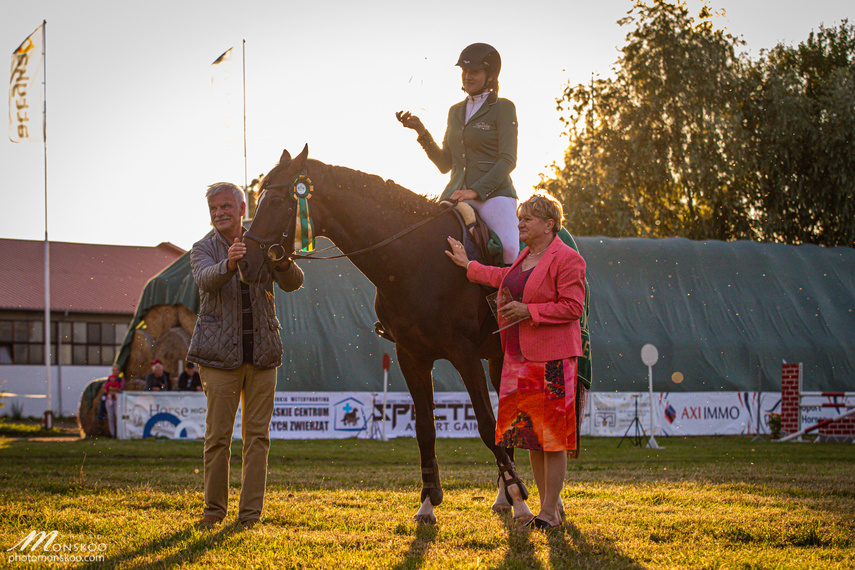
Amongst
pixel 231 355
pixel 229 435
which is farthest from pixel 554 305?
pixel 229 435

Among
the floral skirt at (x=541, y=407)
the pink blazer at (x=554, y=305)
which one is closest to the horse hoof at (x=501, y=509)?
the floral skirt at (x=541, y=407)

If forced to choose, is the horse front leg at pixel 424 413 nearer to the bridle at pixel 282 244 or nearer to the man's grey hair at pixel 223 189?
the bridle at pixel 282 244

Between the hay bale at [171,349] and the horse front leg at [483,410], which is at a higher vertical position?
the hay bale at [171,349]

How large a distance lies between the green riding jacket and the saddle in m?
0.18

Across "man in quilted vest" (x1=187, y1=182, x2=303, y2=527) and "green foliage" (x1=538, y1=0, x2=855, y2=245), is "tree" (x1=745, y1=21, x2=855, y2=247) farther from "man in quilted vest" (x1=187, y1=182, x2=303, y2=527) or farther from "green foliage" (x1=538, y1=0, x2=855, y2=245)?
"man in quilted vest" (x1=187, y1=182, x2=303, y2=527)

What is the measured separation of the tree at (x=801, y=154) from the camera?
29875mm

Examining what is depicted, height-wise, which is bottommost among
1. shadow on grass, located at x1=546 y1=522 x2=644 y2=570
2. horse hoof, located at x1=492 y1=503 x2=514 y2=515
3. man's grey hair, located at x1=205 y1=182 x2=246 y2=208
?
horse hoof, located at x1=492 y1=503 x2=514 y2=515

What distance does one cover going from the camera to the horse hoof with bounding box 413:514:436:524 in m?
5.55

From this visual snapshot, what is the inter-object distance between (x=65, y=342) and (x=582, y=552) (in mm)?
38025

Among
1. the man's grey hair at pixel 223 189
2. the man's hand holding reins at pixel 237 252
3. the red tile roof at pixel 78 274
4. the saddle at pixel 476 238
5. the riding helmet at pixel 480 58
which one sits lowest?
the man's hand holding reins at pixel 237 252

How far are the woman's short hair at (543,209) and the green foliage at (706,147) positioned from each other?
25.7 meters

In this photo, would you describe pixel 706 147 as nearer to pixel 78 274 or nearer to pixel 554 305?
pixel 554 305
